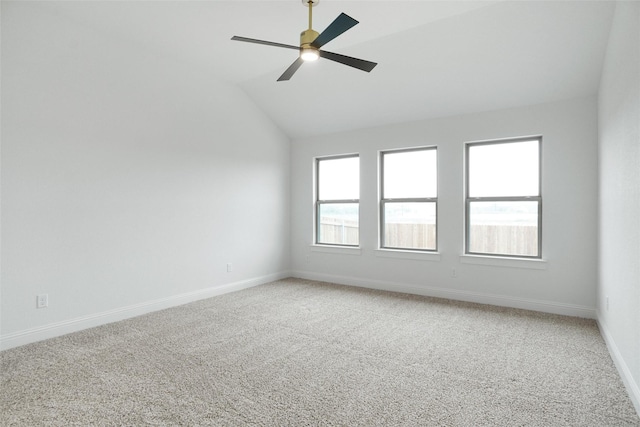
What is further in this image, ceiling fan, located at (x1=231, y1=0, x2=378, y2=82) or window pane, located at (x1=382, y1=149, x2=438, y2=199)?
window pane, located at (x1=382, y1=149, x2=438, y2=199)

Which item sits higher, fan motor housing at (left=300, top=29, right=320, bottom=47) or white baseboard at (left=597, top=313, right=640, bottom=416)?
fan motor housing at (left=300, top=29, right=320, bottom=47)

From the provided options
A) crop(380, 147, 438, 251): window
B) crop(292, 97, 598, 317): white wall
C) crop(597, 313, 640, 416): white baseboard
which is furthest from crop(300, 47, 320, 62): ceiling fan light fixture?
crop(597, 313, 640, 416): white baseboard

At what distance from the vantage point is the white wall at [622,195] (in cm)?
212

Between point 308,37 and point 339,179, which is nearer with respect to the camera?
point 308,37

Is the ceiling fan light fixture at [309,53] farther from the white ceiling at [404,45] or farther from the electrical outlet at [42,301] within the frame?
the electrical outlet at [42,301]

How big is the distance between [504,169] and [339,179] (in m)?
2.44

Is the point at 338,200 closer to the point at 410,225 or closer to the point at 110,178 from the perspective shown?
the point at 410,225

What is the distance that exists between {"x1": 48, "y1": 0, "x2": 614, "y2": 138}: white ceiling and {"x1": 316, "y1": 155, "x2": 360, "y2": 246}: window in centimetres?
109

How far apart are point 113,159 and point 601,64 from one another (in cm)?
503

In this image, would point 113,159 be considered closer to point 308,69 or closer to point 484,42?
point 308,69

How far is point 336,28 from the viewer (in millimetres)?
2430

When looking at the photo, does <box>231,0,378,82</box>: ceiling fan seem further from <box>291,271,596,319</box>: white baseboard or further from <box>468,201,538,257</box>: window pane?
<box>291,271,596,319</box>: white baseboard

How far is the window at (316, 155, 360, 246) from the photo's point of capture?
5.65 metres

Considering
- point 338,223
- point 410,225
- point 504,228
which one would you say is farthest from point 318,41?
point 338,223
